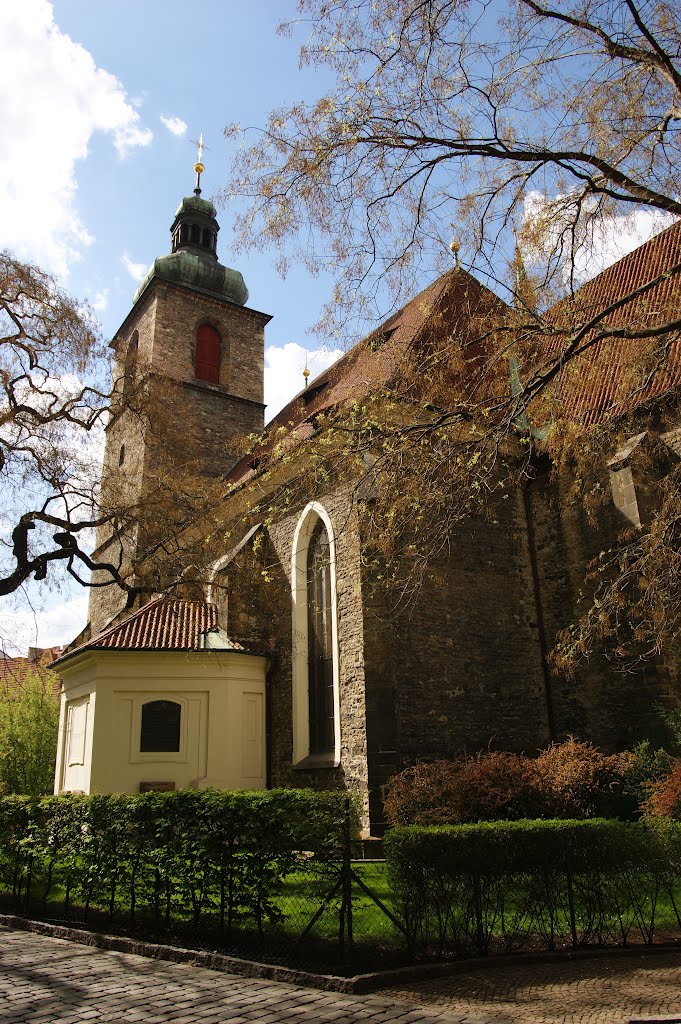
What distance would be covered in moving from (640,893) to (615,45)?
7.51 metres

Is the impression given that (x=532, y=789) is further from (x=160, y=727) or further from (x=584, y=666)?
(x=160, y=727)

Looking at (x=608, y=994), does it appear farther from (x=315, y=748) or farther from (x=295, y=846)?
(x=315, y=748)

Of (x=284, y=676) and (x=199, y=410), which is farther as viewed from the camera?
(x=199, y=410)

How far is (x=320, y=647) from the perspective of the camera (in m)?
15.0

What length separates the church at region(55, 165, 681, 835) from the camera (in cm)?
1270

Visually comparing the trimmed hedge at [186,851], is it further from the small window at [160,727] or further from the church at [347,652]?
the small window at [160,727]

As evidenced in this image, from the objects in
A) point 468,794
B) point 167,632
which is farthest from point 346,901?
point 167,632

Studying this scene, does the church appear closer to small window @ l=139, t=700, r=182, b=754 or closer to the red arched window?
small window @ l=139, t=700, r=182, b=754

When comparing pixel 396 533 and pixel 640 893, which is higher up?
pixel 396 533

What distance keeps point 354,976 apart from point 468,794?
16.6 ft

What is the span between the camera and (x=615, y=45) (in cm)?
676

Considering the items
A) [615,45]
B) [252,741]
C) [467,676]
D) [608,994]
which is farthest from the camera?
[252,741]

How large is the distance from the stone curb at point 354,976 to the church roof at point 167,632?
797cm

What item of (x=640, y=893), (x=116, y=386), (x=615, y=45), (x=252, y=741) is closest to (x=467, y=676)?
(x=252, y=741)
